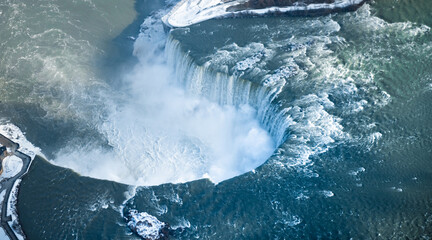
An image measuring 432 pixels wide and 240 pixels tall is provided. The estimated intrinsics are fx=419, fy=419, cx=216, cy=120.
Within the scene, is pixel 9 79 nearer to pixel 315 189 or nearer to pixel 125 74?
pixel 125 74

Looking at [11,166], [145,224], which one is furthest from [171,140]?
[11,166]

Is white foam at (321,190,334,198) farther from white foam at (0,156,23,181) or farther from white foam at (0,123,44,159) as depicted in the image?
white foam at (0,156,23,181)

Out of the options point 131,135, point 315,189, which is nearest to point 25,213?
point 131,135

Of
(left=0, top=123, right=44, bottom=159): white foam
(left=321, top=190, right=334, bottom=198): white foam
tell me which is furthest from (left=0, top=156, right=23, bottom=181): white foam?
(left=321, top=190, right=334, bottom=198): white foam

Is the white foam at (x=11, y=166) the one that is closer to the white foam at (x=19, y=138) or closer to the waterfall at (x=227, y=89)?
the white foam at (x=19, y=138)

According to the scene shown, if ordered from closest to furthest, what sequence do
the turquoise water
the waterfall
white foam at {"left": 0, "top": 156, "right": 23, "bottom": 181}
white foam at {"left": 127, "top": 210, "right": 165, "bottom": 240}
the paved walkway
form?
the turquoise water → white foam at {"left": 127, "top": 210, "right": 165, "bottom": 240} → the paved walkway → white foam at {"left": 0, "top": 156, "right": 23, "bottom": 181} → the waterfall

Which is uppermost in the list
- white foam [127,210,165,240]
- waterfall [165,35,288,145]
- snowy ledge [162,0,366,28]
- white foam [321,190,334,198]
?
snowy ledge [162,0,366,28]
